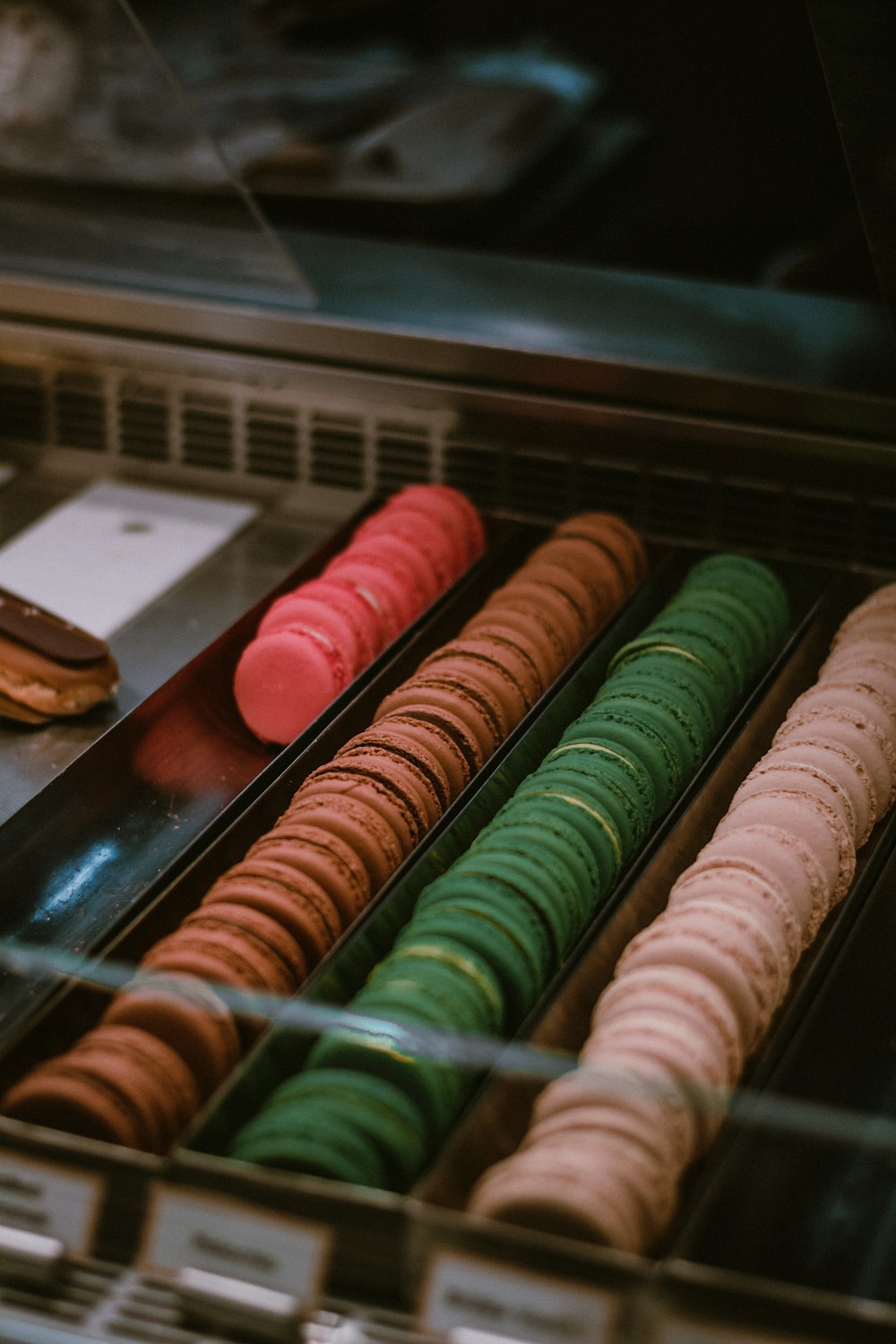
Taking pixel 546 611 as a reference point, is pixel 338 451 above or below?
above

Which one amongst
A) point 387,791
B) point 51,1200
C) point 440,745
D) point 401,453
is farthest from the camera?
point 401,453

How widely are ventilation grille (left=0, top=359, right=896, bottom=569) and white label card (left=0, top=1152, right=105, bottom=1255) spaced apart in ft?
4.85

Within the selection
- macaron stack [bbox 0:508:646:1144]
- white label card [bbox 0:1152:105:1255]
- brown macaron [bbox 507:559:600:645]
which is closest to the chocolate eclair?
macaron stack [bbox 0:508:646:1144]

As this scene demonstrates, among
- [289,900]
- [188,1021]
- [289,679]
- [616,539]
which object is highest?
[616,539]

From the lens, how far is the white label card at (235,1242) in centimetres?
108

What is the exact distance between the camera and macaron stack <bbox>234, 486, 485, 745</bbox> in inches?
76.7

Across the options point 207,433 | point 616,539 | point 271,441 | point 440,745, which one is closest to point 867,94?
point 616,539

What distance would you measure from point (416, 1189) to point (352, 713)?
2.69 ft

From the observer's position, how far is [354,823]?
1584 millimetres

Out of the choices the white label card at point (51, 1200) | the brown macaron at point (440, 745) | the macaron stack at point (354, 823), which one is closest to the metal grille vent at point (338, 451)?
the macaron stack at point (354, 823)

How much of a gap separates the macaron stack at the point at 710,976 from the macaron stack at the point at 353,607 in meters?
0.62

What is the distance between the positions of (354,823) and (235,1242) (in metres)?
0.57

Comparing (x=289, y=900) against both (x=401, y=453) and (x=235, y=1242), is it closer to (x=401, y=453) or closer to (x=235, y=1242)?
(x=235, y=1242)

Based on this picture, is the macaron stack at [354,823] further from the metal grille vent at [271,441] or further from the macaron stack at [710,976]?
the metal grille vent at [271,441]
